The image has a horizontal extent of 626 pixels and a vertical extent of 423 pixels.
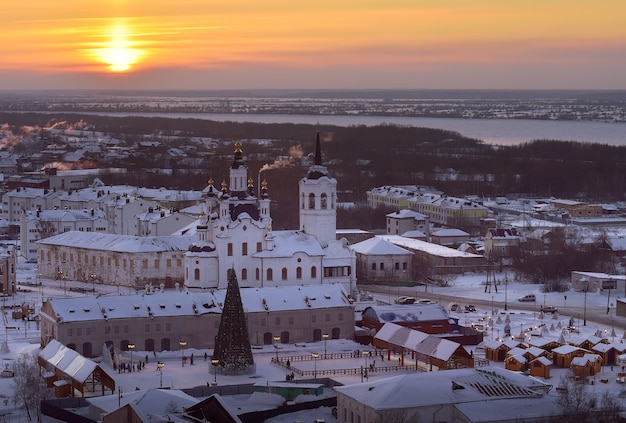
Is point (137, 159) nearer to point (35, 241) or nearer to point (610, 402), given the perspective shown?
point (35, 241)

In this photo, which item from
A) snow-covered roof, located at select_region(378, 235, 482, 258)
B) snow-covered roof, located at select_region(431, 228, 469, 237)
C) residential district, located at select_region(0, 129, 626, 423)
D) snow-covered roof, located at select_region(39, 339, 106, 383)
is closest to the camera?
residential district, located at select_region(0, 129, 626, 423)

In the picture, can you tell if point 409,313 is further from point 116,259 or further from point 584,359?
point 116,259

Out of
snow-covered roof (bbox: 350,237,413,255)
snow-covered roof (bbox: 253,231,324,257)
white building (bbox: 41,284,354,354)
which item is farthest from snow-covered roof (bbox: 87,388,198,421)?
snow-covered roof (bbox: 350,237,413,255)

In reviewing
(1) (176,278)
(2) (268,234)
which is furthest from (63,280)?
(2) (268,234)

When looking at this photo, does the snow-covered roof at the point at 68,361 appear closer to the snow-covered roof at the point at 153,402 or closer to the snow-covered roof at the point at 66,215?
the snow-covered roof at the point at 153,402

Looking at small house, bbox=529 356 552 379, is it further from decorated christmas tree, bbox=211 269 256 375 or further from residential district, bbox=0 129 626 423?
decorated christmas tree, bbox=211 269 256 375

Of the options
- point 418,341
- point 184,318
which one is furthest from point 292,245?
point 418,341

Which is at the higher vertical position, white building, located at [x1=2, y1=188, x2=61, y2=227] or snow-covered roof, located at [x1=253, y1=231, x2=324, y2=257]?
snow-covered roof, located at [x1=253, y1=231, x2=324, y2=257]

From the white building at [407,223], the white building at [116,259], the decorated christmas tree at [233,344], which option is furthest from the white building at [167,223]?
the decorated christmas tree at [233,344]
